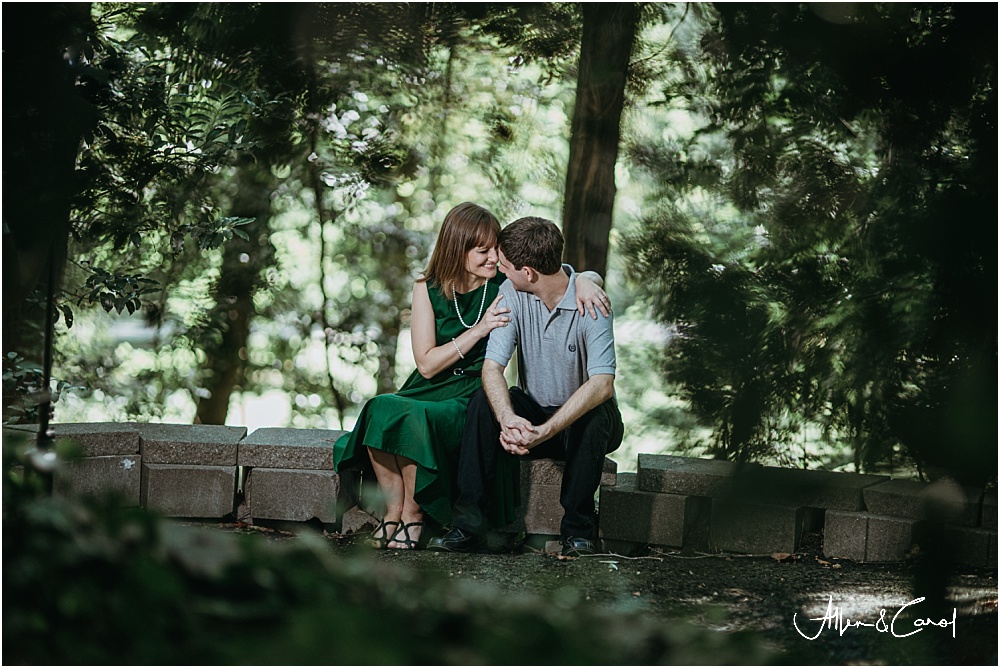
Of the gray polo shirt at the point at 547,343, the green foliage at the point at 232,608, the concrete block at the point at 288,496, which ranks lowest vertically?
the concrete block at the point at 288,496

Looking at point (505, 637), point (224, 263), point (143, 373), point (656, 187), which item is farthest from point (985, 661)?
point (143, 373)

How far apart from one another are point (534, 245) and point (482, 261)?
1.12 feet

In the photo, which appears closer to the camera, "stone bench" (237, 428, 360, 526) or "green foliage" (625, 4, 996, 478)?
"green foliage" (625, 4, 996, 478)

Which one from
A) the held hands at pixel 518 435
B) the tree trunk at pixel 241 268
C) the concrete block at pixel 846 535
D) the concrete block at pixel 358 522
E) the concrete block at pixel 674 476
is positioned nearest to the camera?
the held hands at pixel 518 435

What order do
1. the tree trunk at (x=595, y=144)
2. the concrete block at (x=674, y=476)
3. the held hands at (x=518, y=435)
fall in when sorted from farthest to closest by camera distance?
the tree trunk at (x=595, y=144) < the concrete block at (x=674, y=476) < the held hands at (x=518, y=435)

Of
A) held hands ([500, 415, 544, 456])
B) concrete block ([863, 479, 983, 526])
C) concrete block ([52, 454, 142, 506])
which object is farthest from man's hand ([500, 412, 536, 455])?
concrete block ([863, 479, 983, 526])

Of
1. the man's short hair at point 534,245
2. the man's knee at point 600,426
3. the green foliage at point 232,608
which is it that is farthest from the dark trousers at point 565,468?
the green foliage at point 232,608

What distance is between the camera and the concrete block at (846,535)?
3.71 m

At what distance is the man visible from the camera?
366cm

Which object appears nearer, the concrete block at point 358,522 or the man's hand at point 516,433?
the man's hand at point 516,433

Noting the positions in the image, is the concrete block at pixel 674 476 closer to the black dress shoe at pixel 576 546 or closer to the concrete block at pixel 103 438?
the black dress shoe at pixel 576 546

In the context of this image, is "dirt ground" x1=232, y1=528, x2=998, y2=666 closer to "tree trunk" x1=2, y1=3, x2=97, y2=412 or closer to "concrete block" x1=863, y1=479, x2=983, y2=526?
"concrete block" x1=863, y1=479, x2=983, y2=526

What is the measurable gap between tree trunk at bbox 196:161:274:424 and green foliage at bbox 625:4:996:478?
20.9ft

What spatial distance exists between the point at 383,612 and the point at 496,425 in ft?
8.39
